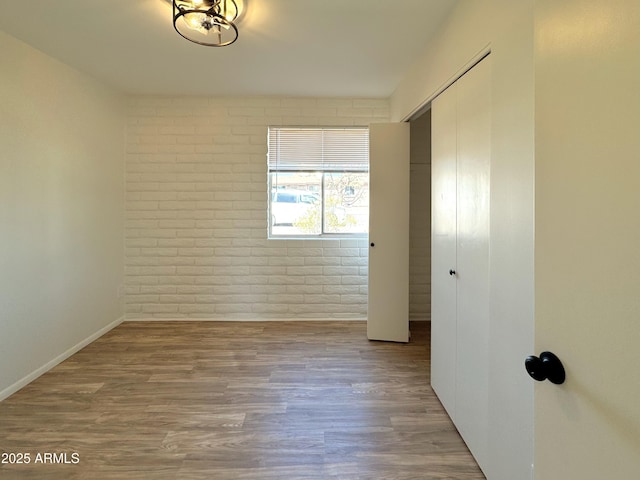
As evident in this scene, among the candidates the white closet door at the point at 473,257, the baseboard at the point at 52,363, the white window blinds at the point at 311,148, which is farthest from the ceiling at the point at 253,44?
the baseboard at the point at 52,363

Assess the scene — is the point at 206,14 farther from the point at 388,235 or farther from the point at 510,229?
the point at 388,235

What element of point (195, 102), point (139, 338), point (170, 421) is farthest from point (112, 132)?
point (170, 421)

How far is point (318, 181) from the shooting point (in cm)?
369

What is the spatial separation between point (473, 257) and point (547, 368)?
1.05 metres

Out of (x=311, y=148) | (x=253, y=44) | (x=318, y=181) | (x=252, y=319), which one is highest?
(x=253, y=44)

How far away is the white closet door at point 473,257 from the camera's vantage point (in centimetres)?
157

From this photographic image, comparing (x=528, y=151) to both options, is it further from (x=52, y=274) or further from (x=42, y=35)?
(x=52, y=274)

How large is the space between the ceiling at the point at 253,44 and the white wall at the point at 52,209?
0.88ft

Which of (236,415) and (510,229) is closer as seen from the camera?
(510,229)

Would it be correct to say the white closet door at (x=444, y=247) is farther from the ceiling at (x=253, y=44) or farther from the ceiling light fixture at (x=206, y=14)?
the ceiling light fixture at (x=206, y=14)

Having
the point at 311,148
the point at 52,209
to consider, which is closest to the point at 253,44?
the point at 311,148

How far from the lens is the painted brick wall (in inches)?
142

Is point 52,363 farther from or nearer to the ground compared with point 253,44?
nearer to the ground

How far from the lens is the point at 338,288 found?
3.71 m
